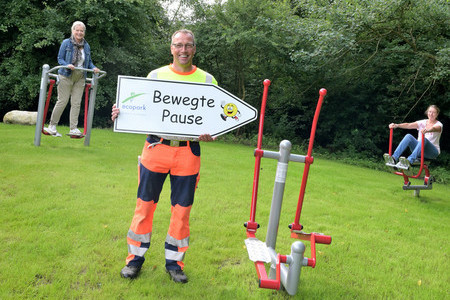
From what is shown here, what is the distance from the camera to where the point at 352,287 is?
2.97 metres

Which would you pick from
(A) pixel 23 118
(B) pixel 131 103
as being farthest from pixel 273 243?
(A) pixel 23 118

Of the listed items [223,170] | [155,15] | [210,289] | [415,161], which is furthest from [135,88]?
[155,15]

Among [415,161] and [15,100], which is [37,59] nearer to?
[15,100]

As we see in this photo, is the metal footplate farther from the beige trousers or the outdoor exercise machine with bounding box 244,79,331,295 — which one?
the beige trousers

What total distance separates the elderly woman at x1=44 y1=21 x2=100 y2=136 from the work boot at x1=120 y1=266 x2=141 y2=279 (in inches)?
183

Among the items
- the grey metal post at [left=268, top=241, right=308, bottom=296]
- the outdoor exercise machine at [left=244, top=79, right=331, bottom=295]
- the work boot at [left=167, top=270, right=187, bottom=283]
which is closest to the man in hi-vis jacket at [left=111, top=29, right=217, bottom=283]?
the work boot at [left=167, top=270, right=187, bottom=283]

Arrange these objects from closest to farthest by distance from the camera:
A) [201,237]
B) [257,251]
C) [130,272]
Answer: [257,251] → [130,272] → [201,237]

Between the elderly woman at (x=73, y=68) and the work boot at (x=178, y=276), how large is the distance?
480 cm

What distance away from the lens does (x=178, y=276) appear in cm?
277

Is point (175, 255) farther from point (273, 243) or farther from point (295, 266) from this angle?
point (295, 266)

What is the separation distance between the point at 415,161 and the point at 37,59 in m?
13.0

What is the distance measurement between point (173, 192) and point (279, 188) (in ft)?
2.70

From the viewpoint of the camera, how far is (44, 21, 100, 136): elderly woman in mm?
6546

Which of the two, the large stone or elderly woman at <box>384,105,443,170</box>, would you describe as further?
the large stone
